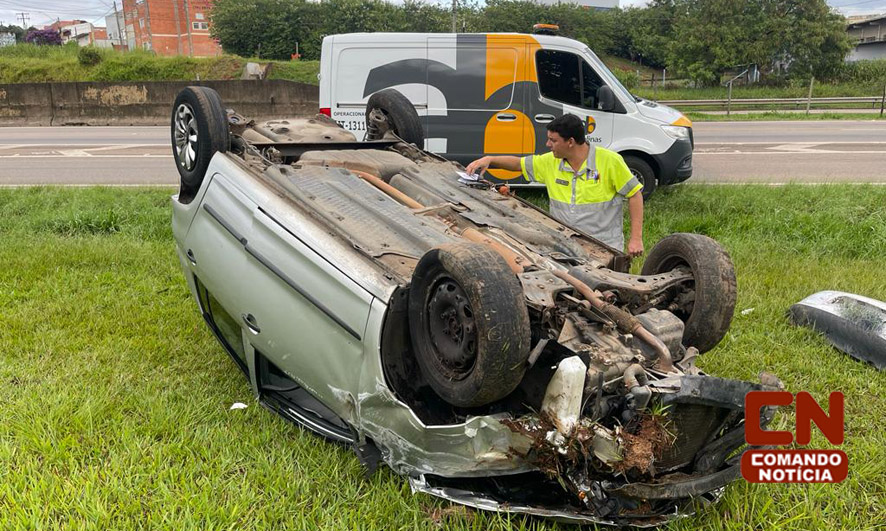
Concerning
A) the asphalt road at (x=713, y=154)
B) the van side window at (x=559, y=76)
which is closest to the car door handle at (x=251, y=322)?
the van side window at (x=559, y=76)

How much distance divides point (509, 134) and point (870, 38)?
2079 inches

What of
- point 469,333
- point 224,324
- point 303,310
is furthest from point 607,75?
point 469,333

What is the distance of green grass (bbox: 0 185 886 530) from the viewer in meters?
2.77

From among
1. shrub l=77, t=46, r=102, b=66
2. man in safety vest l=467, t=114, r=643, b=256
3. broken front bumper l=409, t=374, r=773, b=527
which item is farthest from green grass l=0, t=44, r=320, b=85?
broken front bumper l=409, t=374, r=773, b=527

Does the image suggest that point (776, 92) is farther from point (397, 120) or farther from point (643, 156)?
point (397, 120)

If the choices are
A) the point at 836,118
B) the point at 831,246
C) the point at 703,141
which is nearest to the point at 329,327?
the point at 831,246

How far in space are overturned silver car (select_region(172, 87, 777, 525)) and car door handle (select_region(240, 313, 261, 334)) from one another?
1cm

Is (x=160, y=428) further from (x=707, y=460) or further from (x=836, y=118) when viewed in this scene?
(x=836, y=118)

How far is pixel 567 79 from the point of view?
8406 millimetres

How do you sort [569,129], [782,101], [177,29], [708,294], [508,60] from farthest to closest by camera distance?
[177,29], [782,101], [508,60], [569,129], [708,294]

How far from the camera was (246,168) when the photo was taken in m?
3.74

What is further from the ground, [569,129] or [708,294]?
[569,129]

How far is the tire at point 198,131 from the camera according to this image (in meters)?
3.91

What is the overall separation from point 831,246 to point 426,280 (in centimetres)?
571
